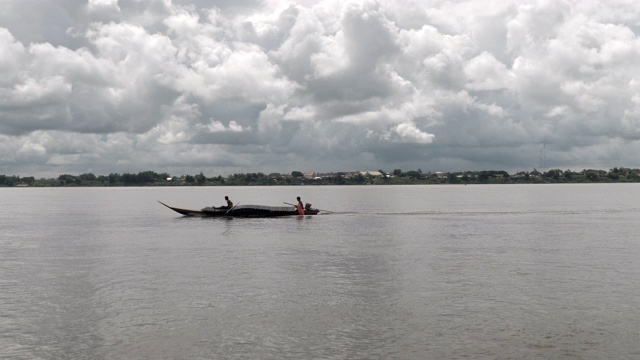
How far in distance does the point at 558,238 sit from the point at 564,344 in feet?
124

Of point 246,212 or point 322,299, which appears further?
point 246,212

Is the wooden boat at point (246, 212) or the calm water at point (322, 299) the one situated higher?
the wooden boat at point (246, 212)

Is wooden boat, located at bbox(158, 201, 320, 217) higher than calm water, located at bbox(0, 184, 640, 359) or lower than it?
higher

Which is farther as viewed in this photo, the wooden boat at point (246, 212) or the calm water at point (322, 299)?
the wooden boat at point (246, 212)

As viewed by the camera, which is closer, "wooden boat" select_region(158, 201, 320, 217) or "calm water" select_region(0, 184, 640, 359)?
"calm water" select_region(0, 184, 640, 359)

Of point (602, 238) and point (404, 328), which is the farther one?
point (602, 238)

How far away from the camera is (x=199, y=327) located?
75.6 ft

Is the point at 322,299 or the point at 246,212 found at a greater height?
the point at 246,212

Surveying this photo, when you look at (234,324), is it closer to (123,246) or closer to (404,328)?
(404,328)

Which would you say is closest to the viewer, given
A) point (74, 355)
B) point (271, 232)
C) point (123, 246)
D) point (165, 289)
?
point (74, 355)

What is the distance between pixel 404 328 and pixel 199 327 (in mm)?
7719

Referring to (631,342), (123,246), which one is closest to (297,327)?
(631,342)

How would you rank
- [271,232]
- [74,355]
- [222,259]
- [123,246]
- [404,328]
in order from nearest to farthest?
[74,355] < [404,328] < [222,259] < [123,246] < [271,232]

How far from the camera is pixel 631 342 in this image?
68.0 ft
